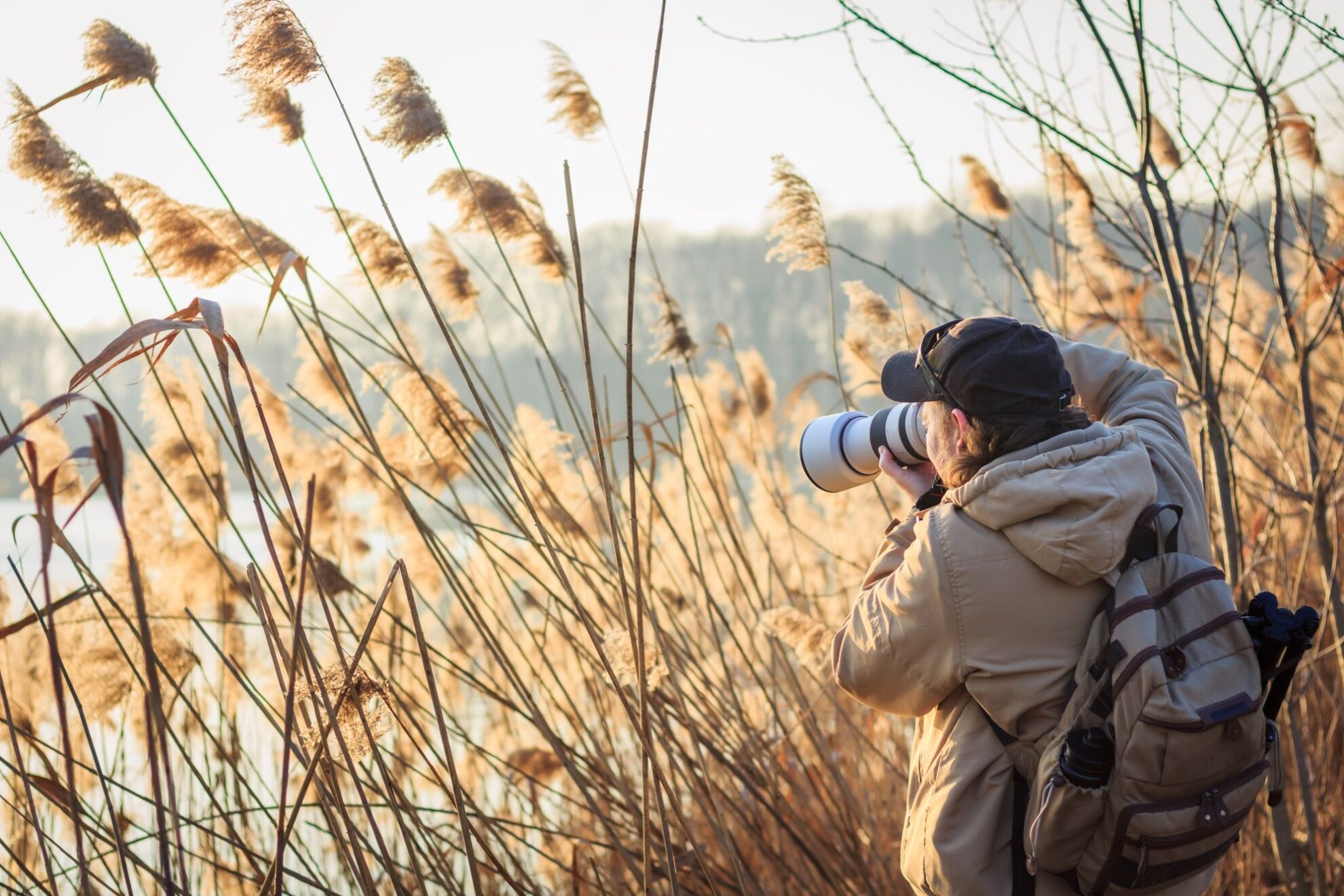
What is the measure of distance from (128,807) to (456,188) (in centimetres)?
229

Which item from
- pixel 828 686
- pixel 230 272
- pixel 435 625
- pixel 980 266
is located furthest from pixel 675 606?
pixel 980 266

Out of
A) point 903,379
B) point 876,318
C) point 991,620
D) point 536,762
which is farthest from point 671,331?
point 991,620

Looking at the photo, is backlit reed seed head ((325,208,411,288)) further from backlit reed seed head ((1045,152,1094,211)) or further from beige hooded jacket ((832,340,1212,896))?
backlit reed seed head ((1045,152,1094,211))

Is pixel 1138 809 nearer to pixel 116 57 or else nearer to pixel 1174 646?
pixel 1174 646

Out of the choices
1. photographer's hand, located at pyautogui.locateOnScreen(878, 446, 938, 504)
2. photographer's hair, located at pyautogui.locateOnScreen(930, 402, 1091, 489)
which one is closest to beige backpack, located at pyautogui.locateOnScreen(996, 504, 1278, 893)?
photographer's hair, located at pyautogui.locateOnScreen(930, 402, 1091, 489)

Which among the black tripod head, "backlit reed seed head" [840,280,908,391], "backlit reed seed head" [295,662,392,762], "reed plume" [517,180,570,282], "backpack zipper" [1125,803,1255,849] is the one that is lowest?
"backpack zipper" [1125,803,1255,849]

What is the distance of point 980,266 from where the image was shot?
1706 centimetres

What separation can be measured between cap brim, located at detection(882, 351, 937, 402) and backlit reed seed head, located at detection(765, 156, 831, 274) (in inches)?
38.8

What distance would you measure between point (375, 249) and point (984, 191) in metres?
2.15

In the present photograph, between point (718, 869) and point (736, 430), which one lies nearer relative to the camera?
point (718, 869)

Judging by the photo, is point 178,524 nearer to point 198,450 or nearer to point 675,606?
point 198,450

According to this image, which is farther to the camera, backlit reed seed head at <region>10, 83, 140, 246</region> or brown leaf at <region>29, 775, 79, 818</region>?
backlit reed seed head at <region>10, 83, 140, 246</region>

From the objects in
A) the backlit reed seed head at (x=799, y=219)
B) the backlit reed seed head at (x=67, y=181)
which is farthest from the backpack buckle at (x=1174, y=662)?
the backlit reed seed head at (x=67, y=181)

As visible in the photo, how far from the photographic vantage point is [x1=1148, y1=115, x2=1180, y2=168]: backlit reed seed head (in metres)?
2.89
